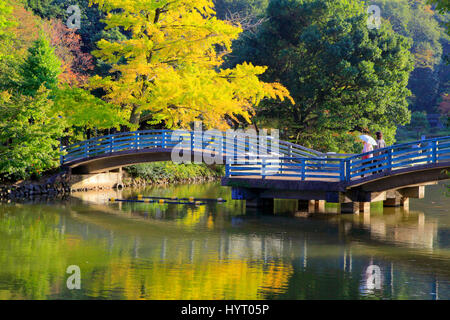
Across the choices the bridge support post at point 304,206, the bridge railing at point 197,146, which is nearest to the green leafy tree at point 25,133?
the bridge railing at point 197,146

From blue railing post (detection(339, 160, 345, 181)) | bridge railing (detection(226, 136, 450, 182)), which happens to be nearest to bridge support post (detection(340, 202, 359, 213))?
bridge railing (detection(226, 136, 450, 182))

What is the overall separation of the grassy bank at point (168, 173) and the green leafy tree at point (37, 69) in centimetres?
724

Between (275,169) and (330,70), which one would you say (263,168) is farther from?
(330,70)

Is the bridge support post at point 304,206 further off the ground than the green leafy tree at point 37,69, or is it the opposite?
the green leafy tree at point 37,69

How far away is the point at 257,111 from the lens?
135 ft

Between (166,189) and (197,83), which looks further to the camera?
(166,189)

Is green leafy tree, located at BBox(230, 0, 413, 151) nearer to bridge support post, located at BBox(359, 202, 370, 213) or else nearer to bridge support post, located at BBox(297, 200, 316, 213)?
bridge support post, located at BBox(297, 200, 316, 213)

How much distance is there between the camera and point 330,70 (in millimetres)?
38719

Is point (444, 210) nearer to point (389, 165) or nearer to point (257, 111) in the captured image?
point (389, 165)

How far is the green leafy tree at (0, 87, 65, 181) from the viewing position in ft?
97.7

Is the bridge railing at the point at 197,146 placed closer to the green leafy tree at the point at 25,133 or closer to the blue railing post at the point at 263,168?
the blue railing post at the point at 263,168

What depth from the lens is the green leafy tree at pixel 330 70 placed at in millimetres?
38562

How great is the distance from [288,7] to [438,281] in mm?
28879

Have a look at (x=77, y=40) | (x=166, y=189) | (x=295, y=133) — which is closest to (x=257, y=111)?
(x=295, y=133)
